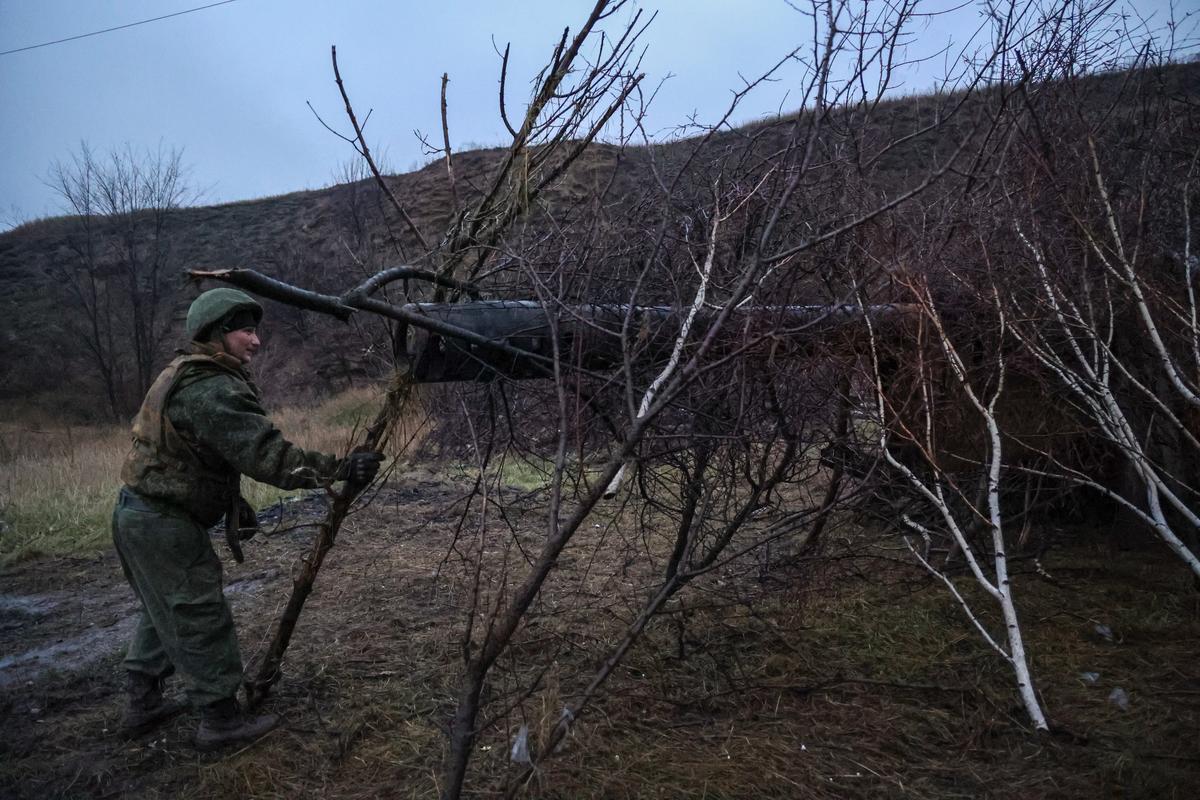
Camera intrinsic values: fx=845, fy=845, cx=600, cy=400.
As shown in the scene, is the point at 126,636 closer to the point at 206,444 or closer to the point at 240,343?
the point at 206,444

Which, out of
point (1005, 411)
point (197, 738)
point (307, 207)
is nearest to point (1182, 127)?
point (1005, 411)

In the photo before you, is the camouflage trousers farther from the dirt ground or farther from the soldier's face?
the soldier's face

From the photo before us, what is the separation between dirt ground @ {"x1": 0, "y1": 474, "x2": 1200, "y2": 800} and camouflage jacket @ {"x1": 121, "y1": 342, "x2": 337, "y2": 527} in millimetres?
614

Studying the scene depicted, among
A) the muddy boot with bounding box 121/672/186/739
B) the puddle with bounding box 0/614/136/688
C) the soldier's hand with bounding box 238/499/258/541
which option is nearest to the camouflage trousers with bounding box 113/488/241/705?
the soldier's hand with bounding box 238/499/258/541

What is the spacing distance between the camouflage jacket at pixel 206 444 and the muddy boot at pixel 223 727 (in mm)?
737

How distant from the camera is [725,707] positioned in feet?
11.8

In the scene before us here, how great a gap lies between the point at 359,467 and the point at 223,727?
120 centimetres

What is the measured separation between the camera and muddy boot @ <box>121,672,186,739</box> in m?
3.53

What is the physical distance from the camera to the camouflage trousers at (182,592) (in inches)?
128

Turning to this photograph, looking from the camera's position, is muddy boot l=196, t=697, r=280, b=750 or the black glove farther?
muddy boot l=196, t=697, r=280, b=750

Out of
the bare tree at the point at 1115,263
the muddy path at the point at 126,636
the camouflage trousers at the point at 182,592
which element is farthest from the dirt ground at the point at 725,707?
the bare tree at the point at 1115,263

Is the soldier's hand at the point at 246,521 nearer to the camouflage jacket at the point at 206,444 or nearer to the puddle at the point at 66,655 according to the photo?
the camouflage jacket at the point at 206,444

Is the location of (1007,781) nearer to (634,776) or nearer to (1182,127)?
(634,776)

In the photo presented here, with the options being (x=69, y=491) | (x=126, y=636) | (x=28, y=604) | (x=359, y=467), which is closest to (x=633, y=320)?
(x=359, y=467)
